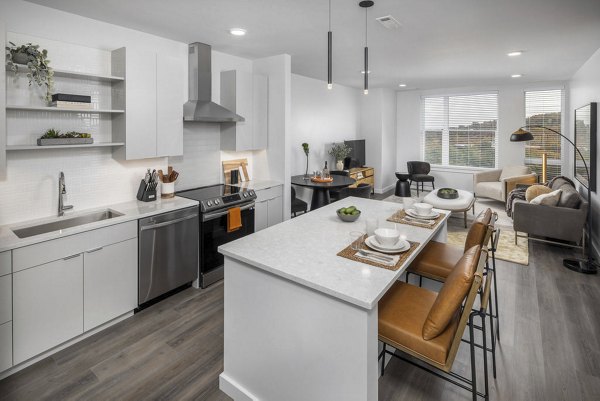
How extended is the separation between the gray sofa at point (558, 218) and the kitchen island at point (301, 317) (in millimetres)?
3271

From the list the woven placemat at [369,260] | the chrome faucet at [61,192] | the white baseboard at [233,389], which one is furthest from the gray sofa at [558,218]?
the chrome faucet at [61,192]

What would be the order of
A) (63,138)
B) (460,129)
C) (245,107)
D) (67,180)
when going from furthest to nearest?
1. (460,129)
2. (245,107)
3. (67,180)
4. (63,138)

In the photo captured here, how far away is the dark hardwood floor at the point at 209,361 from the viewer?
2.12 metres

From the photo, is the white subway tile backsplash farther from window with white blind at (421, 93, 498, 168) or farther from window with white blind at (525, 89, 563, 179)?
window with white blind at (525, 89, 563, 179)

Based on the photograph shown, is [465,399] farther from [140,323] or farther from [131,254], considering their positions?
[131,254]

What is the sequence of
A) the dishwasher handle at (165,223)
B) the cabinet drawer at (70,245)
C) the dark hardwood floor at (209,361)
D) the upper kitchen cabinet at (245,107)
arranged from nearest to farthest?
the dark hardwood floor at (209,361), the cabinet drawer at (70,245), the dishwasher handle at (165,223), the upper kitchen cabinet at (245,107)

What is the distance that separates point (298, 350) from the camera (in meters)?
1.77

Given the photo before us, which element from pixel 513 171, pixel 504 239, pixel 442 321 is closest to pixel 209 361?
pixel 442 321

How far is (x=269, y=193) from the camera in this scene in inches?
174

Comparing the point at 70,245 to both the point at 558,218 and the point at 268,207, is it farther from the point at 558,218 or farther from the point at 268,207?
the point at 558,218

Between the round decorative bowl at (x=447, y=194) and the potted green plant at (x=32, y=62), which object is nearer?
the potted green plant at (x=32, y=62)

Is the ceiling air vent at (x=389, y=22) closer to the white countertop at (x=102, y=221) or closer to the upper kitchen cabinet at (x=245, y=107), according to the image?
the upper kitchen cabinet at (x=245, y=107)

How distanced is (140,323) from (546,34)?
494cm

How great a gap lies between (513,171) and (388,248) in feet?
22.3
